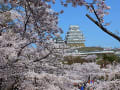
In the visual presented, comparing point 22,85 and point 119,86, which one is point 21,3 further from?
point 119,86

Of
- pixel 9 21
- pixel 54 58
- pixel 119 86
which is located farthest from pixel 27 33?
pixel 119 86

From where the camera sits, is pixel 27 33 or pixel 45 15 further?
pixel 27 33

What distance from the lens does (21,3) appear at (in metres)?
5.70

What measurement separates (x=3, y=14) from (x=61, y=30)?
228 centimetres

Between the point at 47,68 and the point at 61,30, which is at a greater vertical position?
the point at 61,30

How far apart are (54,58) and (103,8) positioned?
4016mm

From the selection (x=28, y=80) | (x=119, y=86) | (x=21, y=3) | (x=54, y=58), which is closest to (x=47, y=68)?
(x=54, y=58)

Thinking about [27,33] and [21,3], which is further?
[27,33]

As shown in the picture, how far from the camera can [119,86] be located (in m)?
4.75

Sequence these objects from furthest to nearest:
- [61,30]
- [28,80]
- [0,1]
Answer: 1. [61,30]
2. [0,1]
3. [28,80]

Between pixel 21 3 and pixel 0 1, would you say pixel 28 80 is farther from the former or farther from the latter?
pixel 0 1

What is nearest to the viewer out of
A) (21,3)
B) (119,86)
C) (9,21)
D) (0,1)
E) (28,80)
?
(119,86)

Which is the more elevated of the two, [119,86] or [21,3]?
[21,3]

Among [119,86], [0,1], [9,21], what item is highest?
[0,1]
